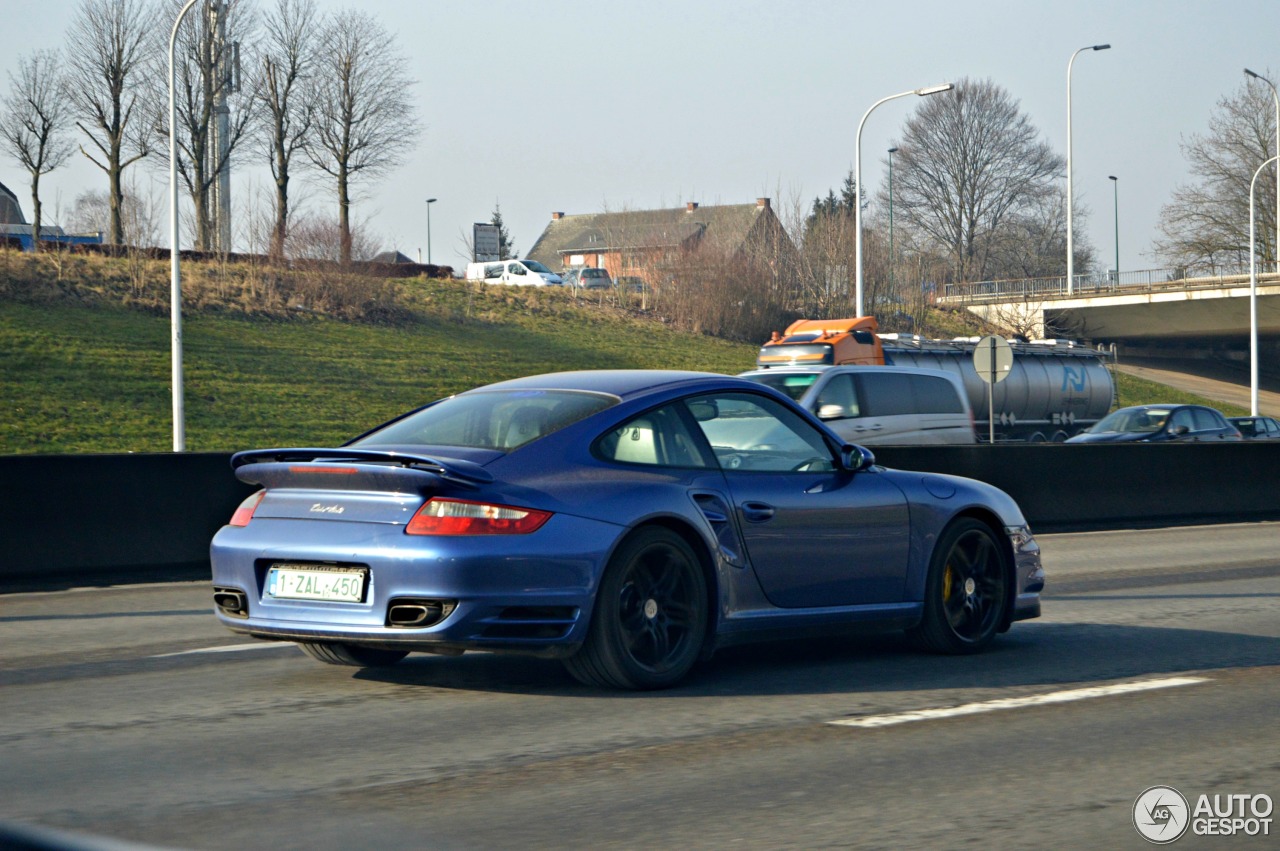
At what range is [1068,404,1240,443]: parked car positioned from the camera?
28016 mm

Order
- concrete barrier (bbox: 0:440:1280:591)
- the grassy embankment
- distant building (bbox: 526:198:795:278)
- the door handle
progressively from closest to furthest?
the door handle, concrete barrier (bbox: 0:440:1280:591), the grassy embankment, distant building (bbox: 526:198:795:278)

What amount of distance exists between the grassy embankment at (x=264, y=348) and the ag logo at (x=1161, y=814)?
23421mm

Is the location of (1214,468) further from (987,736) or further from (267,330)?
(267,330)


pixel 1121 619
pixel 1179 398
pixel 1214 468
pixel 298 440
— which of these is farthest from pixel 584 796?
pixel 1179 398

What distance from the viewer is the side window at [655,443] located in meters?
6.59

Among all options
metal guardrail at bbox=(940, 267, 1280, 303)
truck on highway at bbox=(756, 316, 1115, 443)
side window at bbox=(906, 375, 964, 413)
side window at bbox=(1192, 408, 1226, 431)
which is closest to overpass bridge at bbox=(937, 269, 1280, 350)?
metal guardrail at bbox=(940, 267, 1280, 303)

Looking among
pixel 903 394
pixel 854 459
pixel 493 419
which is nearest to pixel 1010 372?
pixel 903 394

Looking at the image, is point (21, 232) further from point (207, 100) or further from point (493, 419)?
point (493, 419)

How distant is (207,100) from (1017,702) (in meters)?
52.2

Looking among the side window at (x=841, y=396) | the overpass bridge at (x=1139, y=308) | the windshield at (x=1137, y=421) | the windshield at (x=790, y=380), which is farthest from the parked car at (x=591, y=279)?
the side window at (x=841, y=396)

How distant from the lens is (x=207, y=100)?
178 feet

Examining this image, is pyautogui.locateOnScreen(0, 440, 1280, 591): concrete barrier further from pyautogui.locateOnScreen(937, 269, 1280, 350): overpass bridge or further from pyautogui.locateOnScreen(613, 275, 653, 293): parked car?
pyautogui.locateOnScreen(937, 269, 1280, 350): overpass bridge

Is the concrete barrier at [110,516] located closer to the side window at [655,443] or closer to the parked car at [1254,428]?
the side window at [655,443]

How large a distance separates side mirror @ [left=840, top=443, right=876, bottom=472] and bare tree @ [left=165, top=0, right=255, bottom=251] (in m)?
47.8
